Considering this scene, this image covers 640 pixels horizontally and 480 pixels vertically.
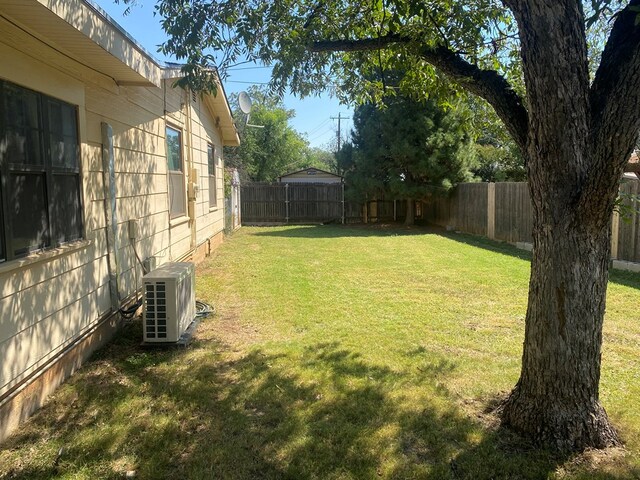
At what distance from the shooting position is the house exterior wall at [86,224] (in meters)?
3.08

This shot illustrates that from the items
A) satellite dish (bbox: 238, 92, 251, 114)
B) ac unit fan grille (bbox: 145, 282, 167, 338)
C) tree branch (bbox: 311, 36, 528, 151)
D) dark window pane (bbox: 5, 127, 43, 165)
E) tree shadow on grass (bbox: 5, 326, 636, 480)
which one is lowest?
tree shadow on grass (bbox: 5, 326, 636, 480)

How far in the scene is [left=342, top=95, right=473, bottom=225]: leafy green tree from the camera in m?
17.3

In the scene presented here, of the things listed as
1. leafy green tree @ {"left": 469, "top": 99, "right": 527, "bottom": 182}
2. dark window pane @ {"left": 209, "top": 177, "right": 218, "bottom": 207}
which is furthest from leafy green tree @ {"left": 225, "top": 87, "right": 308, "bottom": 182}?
dark window pane @ {"left": 209, "top": 177, "right": 218, "bottom": 207}

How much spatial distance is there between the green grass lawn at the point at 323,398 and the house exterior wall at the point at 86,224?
0.45 metres

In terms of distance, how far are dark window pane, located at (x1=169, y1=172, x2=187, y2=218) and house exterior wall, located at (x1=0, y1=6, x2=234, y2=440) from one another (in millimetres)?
262

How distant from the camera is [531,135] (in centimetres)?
289

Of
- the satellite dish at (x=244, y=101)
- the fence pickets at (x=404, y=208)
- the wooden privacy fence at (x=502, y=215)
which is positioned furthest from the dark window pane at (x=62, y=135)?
the fence pickets at (x=404, y=208)

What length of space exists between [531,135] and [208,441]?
2.82 meters

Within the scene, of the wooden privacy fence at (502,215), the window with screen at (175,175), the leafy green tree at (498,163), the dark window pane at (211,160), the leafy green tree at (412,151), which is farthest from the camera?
the leafy green tree at (498,163)

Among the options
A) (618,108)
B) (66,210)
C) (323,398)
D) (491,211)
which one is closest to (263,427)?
(323,398)

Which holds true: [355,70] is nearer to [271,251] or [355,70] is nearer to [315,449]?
[315,449]

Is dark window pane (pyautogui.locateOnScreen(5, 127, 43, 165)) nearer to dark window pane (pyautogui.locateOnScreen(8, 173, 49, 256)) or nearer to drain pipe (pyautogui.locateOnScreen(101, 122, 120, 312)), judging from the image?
dark window pane (pyautogui.locateOnScreen(8, 173, 49, 256))

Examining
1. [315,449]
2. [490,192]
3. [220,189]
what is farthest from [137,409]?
[490,192]

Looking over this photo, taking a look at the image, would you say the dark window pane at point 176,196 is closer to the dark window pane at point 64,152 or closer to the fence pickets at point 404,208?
the dark window pane at point 64,152
